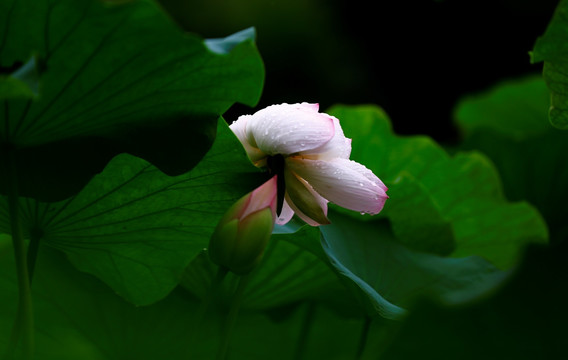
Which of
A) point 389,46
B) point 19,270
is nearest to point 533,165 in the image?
point 19,270

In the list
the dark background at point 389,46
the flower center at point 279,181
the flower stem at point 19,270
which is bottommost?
the dark background at point 389,46

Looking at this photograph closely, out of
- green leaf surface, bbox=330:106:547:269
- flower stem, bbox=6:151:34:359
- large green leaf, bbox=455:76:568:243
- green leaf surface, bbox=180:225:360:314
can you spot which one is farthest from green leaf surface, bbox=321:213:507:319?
large green leaf, bbox=455:76:568:243

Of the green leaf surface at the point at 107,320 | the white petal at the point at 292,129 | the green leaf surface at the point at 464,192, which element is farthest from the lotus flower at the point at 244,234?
the green leaf surface at the point at 464,192

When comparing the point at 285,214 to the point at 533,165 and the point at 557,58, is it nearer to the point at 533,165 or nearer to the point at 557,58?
the point at 557,58

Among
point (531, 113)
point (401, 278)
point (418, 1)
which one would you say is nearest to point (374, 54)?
point (418, 1)

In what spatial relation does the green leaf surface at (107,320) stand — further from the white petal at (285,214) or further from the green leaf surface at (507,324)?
the green leaf surface at (507,324)
